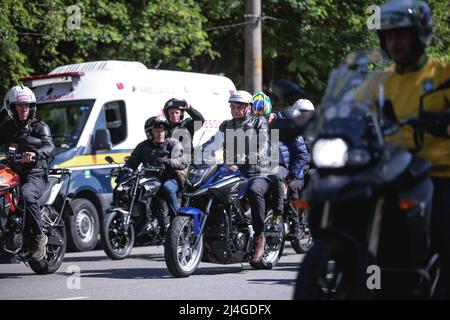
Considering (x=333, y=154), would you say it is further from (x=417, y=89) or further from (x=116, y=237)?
(x=116, y=237)

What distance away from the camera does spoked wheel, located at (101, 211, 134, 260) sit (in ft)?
41.2

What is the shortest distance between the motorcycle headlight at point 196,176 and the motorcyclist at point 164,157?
2837mm

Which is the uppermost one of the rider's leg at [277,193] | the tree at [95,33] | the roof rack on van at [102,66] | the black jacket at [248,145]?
the tree at [95,33]

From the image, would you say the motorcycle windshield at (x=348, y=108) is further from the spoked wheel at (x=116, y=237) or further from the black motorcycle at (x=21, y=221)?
the spoked wheel at (x=116, y=237)

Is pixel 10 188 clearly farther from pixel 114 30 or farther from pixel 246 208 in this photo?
pixel 114 30

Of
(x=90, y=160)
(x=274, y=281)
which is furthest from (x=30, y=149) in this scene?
(x=90, y=160)

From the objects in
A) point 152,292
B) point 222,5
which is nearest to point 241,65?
point 222,5

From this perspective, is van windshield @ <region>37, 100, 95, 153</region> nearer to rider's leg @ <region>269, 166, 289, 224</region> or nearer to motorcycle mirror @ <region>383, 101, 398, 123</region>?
rider's leg @ <region>269, 166, 289, 224</region>

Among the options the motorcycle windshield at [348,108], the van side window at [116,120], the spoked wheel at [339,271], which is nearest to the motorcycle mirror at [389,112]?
the motorcycle windshield at [348,108]

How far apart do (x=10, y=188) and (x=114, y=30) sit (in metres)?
9.76

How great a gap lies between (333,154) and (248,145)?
5513 millimetres

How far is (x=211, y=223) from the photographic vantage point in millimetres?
10430

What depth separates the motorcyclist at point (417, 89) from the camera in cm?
564
